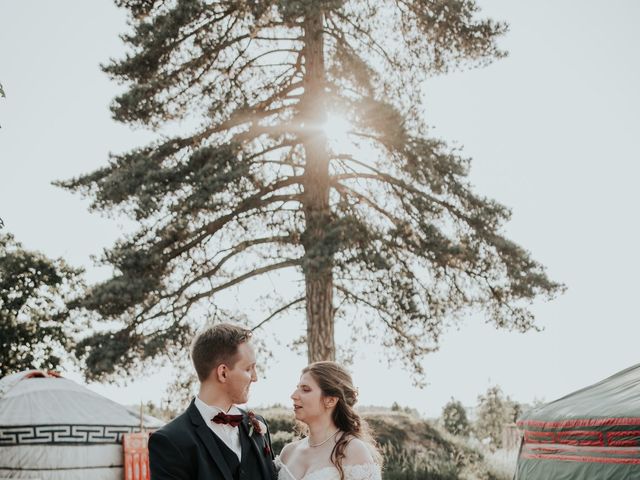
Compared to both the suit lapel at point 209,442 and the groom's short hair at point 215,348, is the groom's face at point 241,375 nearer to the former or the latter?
the groom's short hair at point 215,348

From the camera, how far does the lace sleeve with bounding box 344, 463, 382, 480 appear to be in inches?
140

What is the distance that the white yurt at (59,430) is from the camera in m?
8.28

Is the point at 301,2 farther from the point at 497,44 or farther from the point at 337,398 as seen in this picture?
the point at 337,398

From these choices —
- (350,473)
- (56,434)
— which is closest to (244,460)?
(350,473)

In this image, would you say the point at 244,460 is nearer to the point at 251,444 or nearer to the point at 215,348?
the point at 251,444

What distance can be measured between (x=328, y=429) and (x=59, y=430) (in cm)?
551

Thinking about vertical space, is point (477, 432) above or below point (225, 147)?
below

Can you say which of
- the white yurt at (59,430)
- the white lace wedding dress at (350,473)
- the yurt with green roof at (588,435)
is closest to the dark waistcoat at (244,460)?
the white lace wedding dress at (350,473)

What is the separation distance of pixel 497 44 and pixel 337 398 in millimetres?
8316

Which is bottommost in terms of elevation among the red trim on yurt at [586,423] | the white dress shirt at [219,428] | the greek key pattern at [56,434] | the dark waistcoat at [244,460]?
the dark waistcoat at [244,460]

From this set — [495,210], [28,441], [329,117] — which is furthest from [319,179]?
[28,441]

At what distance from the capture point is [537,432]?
22.4 ft

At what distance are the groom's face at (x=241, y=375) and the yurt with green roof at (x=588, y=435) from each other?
3.94 m

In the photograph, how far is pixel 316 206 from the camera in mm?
10297
